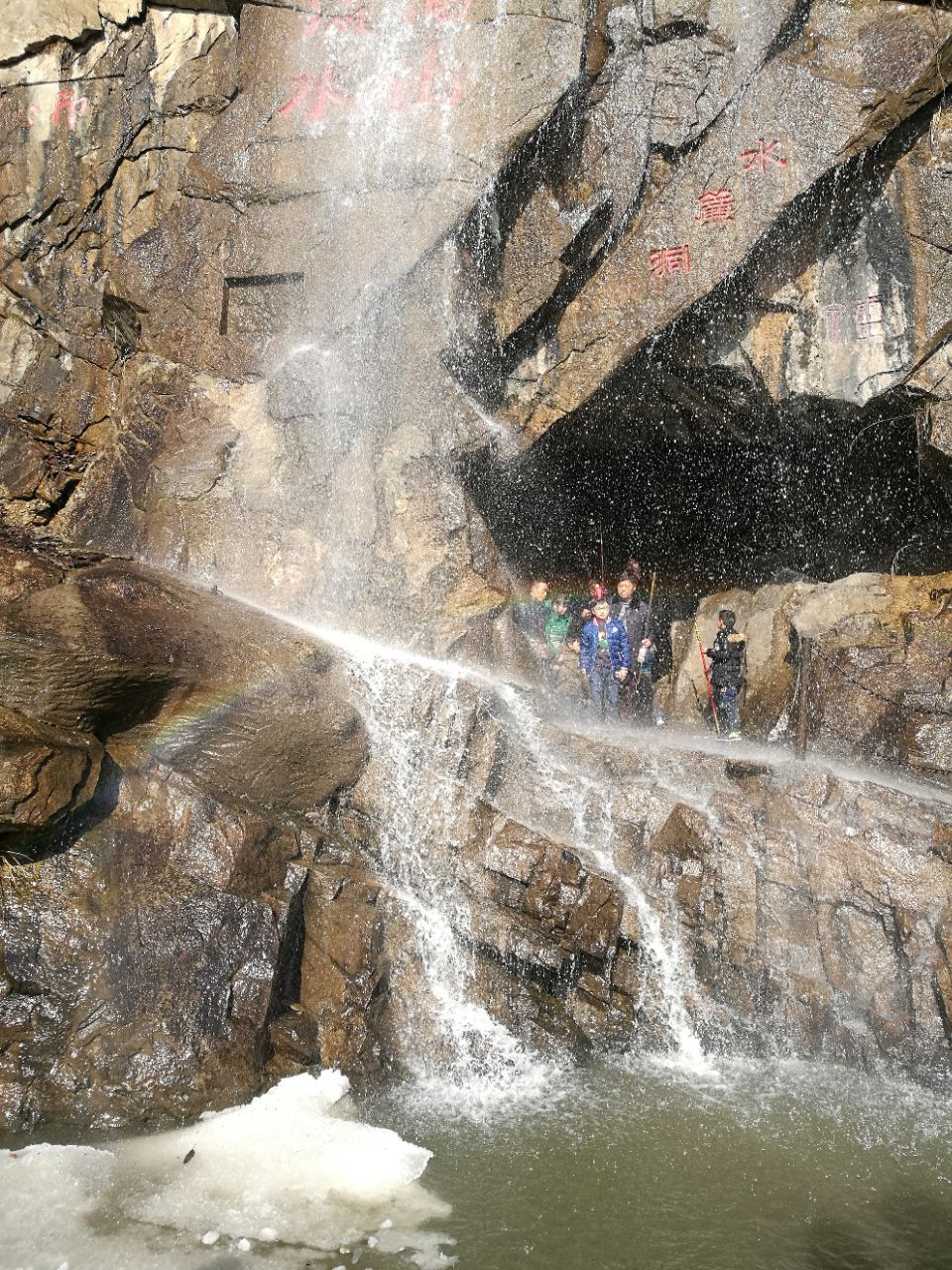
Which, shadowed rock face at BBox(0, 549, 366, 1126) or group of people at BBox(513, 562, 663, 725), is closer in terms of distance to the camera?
shadowed rock face at BBox(0, 549, 366, 1126)

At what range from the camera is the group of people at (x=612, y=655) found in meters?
13.0

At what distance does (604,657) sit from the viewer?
13055mm

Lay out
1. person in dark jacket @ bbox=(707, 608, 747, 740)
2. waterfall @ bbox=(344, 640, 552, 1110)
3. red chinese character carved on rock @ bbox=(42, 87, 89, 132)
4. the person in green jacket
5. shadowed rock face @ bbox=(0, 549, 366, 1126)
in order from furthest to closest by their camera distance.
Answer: red chinese character carved on rock @ bbox=(42, 87, 89, 132)
the person in green jacket
person in dark jacket @ bbox=(707, 608, 747, 740)
waterfall @ bbox=(344, 640, 552, 1110)
shadowed rock face @ bbox=(0, 549, 366, 1126)

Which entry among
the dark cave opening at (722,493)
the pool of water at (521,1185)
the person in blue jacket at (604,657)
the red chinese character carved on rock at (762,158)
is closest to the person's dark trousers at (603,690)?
the person in blue jacket at (604,657)

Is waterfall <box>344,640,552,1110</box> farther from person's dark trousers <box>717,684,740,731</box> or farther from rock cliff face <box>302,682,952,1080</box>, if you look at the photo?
person's dark trousers <box>717,684,740,731</box>

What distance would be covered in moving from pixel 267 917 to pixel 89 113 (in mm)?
14774

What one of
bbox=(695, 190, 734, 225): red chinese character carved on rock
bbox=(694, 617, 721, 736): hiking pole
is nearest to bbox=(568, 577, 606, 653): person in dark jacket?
bbox=(694, 617, 721, 736): hiking pole

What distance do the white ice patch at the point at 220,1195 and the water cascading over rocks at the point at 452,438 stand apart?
1.91ft

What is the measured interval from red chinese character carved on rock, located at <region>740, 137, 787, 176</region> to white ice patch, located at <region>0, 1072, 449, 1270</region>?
12.2 meters

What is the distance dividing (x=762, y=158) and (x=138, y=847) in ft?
37.6

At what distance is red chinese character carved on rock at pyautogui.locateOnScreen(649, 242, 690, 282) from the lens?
1257 cm

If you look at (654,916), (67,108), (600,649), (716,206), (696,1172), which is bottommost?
(696,1172)

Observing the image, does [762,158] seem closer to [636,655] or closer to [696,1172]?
[636,655]

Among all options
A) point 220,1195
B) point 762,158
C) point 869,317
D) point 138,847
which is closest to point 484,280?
point 762,158
